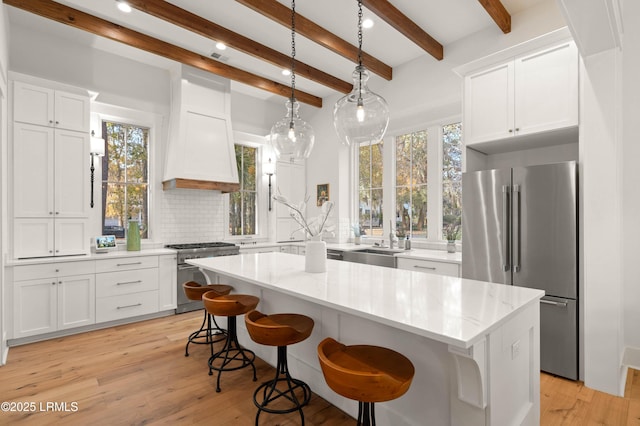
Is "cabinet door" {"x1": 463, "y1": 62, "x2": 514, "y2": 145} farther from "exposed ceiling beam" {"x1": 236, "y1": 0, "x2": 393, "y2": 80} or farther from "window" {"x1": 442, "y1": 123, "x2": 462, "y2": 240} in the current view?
"exposed ceiling beam" {"x1": 236, "y1": 0, "x2": 393, "y2": 80}

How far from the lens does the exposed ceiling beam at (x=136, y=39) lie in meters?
3.24

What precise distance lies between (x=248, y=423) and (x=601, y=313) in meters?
2.72

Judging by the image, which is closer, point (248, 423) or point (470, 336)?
point (470, 336)

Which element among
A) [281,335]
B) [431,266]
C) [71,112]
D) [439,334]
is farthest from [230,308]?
[71,112]

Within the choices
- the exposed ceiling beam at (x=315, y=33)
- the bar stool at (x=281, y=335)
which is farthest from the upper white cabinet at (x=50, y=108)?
the bar stool at (x=281, y=335)

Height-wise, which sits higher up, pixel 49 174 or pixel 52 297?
pixel 49 174

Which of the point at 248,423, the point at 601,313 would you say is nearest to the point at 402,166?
the point at 601,313

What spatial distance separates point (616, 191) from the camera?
2527 mm

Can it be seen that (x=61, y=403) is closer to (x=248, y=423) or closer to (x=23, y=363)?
(x=23, y=363)

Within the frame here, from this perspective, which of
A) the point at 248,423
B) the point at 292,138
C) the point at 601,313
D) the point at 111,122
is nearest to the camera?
the point at 248,423

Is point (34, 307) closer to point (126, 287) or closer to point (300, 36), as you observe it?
point (126, 287)

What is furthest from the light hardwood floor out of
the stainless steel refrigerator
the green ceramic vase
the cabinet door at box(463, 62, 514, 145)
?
the cabinet door at box(463, 62, 514, 145)

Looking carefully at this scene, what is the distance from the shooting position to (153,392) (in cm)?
252

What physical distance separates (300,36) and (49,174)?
3221 mm
